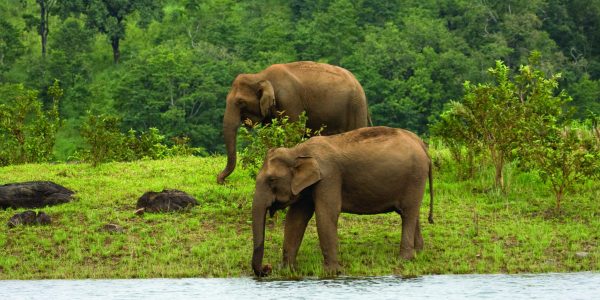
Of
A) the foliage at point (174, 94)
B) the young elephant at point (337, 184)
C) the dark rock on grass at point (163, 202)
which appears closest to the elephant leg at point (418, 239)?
the young elephant at point (337, 184)

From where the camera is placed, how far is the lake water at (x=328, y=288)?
44.0 ft

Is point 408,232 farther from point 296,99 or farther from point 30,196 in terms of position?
point 30,196

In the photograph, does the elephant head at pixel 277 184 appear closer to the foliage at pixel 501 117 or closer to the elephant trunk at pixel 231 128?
the elephant trunk at pixel 231 128

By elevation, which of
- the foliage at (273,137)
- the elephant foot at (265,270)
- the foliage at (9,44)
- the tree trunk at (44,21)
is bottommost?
the elephant foot at (265,270)

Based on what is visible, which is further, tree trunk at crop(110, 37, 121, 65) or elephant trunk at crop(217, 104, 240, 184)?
tree trunk at crop(110, 37, 121, 65)

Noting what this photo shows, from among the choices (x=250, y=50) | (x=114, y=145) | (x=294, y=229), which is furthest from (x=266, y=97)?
(x=250, y=50)

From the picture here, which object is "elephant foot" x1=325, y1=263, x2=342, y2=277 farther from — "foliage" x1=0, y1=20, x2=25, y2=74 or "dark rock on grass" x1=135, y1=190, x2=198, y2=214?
"foliage" x1=0, y1=20, x2=25, y2=74

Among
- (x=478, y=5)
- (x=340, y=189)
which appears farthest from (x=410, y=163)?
(x=478, y=5)

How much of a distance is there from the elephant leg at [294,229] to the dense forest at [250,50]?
45.4 metres

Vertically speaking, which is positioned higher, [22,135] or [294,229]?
[22,135]

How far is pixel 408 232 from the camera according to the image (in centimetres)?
1554

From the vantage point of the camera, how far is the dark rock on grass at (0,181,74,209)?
19109 millimetres

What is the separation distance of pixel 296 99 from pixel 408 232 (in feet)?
17.0

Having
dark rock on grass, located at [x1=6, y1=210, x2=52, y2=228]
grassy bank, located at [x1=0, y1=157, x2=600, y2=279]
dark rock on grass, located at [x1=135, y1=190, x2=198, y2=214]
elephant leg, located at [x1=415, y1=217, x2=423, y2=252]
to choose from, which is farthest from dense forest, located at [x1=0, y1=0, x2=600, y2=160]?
elephant leg, located at [x1=415, y1=217, x2=423, y2=252]
